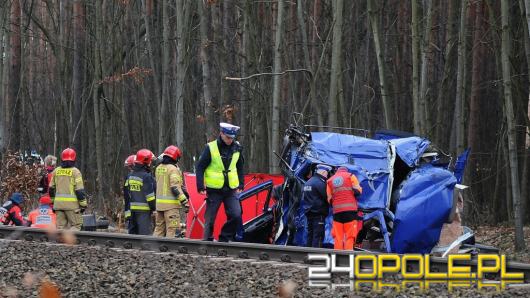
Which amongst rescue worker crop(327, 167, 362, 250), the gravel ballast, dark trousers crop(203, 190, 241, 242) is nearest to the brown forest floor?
rescue worker crop(327, 167, 362, 250)

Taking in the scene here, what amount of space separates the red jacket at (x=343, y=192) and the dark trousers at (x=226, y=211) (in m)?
1.60

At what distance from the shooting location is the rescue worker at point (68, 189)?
632 inches

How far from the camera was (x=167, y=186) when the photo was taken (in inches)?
582

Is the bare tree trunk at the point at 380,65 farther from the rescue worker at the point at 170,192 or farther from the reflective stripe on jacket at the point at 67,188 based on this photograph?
the reflective stripe on jacket at the point at 67,188

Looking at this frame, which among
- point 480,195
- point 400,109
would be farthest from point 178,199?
point 400,109

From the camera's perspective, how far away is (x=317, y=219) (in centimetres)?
1352

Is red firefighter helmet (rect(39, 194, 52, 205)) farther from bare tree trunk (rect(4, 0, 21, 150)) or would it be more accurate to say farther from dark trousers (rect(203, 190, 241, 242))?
bare tree trunk (rect(4, 0, 21, 150))

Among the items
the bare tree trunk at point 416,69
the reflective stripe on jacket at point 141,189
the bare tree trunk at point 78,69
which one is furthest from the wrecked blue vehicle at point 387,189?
the bare tree trunk at point 78,69

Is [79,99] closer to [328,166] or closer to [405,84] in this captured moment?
[405,84]

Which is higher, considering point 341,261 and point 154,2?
point 154,2

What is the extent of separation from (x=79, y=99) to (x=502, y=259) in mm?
25846

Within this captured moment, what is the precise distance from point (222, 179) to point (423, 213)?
118 inches

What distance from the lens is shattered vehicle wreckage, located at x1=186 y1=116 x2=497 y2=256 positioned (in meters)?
12.8

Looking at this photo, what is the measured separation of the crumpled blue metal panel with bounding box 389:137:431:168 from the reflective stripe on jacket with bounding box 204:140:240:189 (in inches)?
95.8
